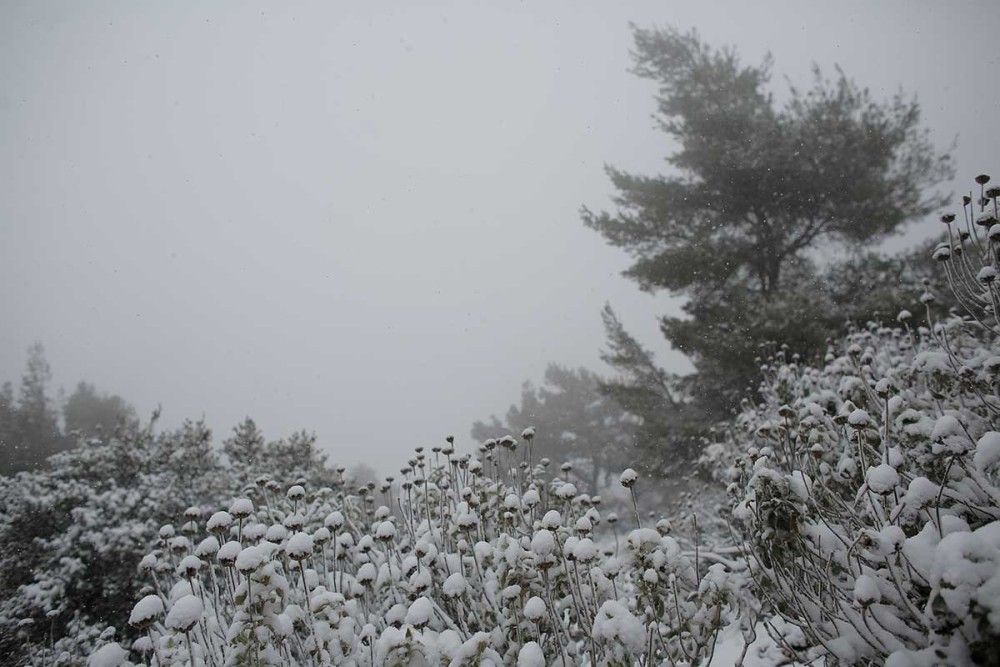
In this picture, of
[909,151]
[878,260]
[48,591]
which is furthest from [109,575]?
[909,151]

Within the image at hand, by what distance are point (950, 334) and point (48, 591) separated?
1087 centimetres

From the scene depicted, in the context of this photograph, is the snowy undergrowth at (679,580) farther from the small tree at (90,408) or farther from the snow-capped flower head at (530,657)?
the small tree at (90,408)

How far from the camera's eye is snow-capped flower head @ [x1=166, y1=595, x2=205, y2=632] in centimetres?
165

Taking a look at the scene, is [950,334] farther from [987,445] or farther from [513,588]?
[513,588]

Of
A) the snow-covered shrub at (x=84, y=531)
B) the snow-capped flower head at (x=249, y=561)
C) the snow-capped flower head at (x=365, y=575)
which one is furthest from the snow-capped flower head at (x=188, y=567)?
the snow-covered shrub at (x=84, y=531)

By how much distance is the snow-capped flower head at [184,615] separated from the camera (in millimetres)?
1646

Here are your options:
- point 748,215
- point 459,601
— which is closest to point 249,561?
point 459,601

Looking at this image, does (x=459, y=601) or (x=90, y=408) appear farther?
(x=90, y=408)

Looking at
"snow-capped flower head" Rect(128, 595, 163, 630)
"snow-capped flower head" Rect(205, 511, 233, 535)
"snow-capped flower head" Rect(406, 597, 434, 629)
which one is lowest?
"snow-capped flower head" Rect(406, 597, 434, 629)

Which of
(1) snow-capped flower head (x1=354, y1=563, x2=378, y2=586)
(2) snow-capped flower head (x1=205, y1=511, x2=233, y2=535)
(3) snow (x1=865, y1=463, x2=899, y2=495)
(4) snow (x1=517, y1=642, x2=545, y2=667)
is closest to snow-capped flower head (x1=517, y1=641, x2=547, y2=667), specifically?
(4) snow (x1=517, y1=642, x2=545, y2=667)

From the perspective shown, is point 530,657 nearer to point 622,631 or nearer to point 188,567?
point 622,631

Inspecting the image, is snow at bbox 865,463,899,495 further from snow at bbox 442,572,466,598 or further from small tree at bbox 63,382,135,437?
small tree at bbox 63,382,135,437

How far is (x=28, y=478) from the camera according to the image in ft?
24.5

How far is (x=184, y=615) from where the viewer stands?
1665 millimetres
